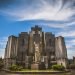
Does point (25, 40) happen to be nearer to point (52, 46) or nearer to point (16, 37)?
point (16, 37)

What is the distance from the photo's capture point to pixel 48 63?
23266 millimetres

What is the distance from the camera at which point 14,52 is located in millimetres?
24875

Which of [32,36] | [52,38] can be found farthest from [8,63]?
[52,38]

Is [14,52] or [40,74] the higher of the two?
[14,52]

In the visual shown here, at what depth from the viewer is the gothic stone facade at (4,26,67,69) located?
23.5 meters

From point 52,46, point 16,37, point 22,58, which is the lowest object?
point 22,58

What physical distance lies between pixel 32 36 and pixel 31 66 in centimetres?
613

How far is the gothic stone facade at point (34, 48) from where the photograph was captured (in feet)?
77.3

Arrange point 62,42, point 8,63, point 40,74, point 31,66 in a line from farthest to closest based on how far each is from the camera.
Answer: point 62,42
point 8,63
point 31,66
point 40,74

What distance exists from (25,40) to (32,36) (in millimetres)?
1330

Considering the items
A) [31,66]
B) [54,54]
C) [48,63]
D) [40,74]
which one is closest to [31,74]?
[40,74]

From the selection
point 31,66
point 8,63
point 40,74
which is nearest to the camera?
point 40,74

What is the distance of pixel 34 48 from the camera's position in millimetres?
24828

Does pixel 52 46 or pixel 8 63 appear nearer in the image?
pixel 8 63
